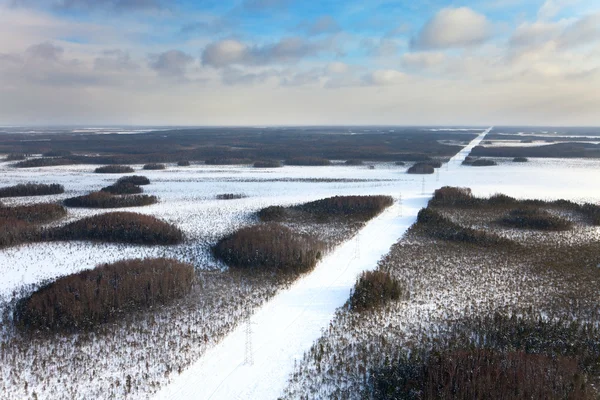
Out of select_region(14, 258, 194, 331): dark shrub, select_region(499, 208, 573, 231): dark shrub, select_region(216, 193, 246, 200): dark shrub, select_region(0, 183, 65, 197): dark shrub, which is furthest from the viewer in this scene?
select_region(0, 183, 65, 197): dark shrub

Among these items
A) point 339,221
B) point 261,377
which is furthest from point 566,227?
point 261,377

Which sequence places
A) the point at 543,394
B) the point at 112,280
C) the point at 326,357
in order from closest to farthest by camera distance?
the point at 543,394
the point at 326,357
the point at 112,280

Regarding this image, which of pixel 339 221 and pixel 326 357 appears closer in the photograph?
pixel 326 357

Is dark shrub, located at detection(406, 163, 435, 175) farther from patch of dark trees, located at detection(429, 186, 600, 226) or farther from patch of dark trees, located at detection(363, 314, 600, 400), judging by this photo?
patch of dark trees, located at detection(363, 314, 600, 400)

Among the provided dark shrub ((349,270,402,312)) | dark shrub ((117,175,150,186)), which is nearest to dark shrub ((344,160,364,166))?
dark shrub ((117,175,150,186))

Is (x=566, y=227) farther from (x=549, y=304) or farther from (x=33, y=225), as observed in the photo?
(x=33, y=225)

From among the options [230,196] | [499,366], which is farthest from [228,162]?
[499,366]
